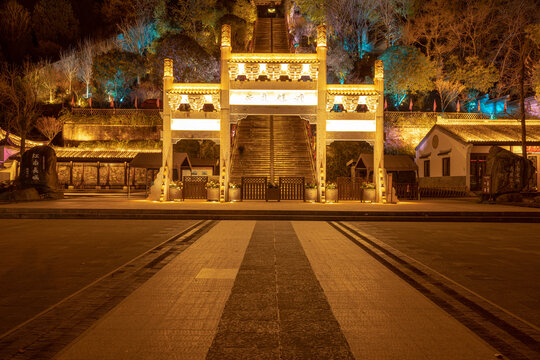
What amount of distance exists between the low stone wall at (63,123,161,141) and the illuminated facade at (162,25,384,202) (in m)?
16.7

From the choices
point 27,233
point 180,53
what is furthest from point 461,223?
point 180,53

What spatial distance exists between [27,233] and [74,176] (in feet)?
81.9

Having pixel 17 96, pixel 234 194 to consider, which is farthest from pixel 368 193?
pixel 17 96

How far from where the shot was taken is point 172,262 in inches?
243

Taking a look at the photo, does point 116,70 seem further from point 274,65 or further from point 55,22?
point 55,22

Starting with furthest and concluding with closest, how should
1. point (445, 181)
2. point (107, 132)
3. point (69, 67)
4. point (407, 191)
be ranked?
point (69, 67) < point (107, 132) < point (445, 181) < point (407, 191)

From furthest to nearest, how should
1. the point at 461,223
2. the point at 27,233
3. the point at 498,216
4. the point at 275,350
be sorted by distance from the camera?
1. the point at 498,216
2. the point at 461,223
3. the point at 27,233
4. the point at 275,350

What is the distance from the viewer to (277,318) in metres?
A: 3.65

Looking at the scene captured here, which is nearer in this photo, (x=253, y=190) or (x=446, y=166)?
(x=253, y=190)

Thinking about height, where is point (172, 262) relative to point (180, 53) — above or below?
below

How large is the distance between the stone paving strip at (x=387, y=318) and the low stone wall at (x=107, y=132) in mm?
31874

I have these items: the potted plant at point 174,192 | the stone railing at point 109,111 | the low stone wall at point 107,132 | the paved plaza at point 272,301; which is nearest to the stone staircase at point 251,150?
the potted plant at point 174,192

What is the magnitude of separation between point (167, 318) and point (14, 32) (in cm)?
6320

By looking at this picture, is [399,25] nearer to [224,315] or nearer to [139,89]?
[139,89]
